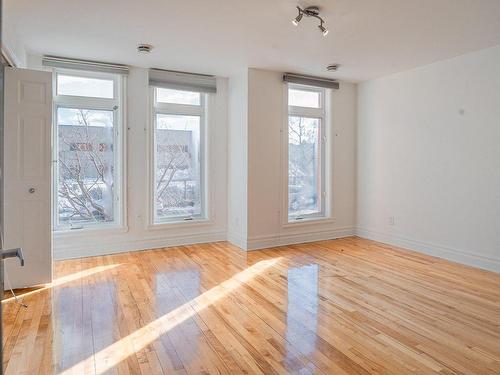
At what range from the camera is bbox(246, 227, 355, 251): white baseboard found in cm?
506

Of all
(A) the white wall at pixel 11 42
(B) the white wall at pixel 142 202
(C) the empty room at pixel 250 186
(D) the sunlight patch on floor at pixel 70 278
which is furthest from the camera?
(B) the white wall at pixel 142 202

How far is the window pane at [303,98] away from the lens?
5.49 meters

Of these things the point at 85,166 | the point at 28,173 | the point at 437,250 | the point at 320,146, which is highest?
the point at 320,146

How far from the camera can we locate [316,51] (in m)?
4.21

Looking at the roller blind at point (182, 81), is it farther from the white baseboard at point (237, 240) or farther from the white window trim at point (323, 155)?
the white baseboard at point (237, 240)

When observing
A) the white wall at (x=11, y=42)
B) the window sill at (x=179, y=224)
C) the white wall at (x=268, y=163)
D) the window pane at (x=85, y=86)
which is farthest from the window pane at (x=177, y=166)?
the white wall at (x=11, y=42)

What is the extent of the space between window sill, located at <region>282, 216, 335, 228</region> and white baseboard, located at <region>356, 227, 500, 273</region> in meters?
0.60

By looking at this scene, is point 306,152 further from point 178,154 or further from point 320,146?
point 178,154

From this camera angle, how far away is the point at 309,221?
5.53 metres

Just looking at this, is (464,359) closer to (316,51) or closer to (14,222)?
(316,51)

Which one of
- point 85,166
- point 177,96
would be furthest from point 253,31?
point 85,166

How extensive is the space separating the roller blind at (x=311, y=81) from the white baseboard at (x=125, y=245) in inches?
95.7

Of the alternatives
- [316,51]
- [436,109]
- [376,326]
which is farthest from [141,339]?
[436,109]

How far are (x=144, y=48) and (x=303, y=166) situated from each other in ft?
9.27
